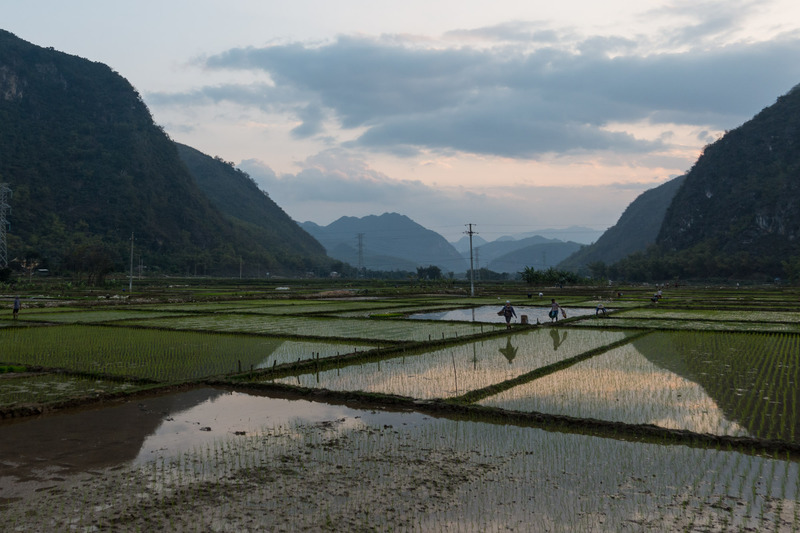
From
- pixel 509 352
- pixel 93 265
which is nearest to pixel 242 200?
pixel 93 265

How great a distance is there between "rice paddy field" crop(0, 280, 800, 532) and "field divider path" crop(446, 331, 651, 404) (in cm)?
6

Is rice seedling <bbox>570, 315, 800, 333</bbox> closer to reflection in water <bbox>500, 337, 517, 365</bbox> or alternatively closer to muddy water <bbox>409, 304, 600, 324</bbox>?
muddy water <bbox>409, 304, 600, 324</bbox>

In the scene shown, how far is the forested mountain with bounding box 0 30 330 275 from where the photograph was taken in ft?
328

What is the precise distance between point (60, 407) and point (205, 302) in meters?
29.1

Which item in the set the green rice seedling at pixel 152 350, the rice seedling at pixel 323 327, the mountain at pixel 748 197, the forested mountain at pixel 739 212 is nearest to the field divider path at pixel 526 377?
the rice seedling at pixel 323 327

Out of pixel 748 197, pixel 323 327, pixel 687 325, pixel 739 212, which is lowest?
pixel 687 325

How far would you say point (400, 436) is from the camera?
26.8 feet

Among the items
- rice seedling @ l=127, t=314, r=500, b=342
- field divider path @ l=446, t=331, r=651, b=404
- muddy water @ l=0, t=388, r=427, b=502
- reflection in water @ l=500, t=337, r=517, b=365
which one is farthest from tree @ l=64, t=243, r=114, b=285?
field divider path @ l=446, t=331, r=651, b=404

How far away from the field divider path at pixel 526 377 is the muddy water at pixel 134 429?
4.52ft

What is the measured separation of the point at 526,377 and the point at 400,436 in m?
5.13

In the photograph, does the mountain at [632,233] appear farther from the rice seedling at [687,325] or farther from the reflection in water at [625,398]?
the reflection in water at [625,398]

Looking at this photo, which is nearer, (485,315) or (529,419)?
(529,419)

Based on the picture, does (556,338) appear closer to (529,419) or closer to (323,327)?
(323,327)

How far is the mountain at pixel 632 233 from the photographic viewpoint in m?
174
